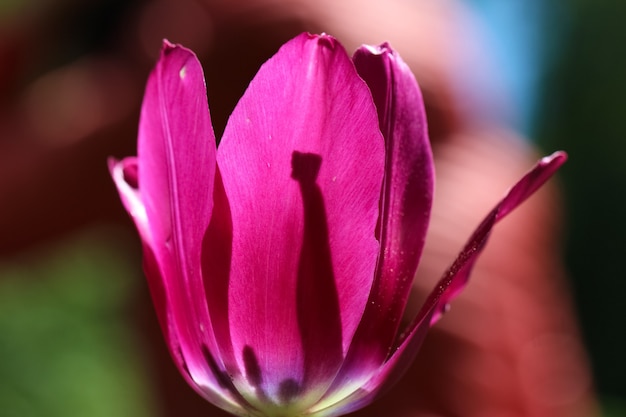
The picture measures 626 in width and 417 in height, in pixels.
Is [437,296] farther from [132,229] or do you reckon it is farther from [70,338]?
[70,338]

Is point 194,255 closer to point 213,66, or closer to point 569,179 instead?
point 213,66

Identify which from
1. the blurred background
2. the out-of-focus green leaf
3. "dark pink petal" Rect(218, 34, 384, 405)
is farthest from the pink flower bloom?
the out-of-focus green leaf

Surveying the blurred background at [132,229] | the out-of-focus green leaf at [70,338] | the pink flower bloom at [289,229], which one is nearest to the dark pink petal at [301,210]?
the pink flower bloom at [289,229]

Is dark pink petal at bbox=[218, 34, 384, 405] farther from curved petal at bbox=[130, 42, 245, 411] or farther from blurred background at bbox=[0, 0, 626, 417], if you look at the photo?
blurred background at bbox=[0, 0, 626, 417]

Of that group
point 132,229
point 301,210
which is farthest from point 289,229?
point 132,229

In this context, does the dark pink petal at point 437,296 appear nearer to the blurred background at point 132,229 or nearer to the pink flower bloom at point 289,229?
the pink flower bloom at point 289,229

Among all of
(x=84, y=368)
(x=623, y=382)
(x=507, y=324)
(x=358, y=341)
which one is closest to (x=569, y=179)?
(x=623, y=382)
